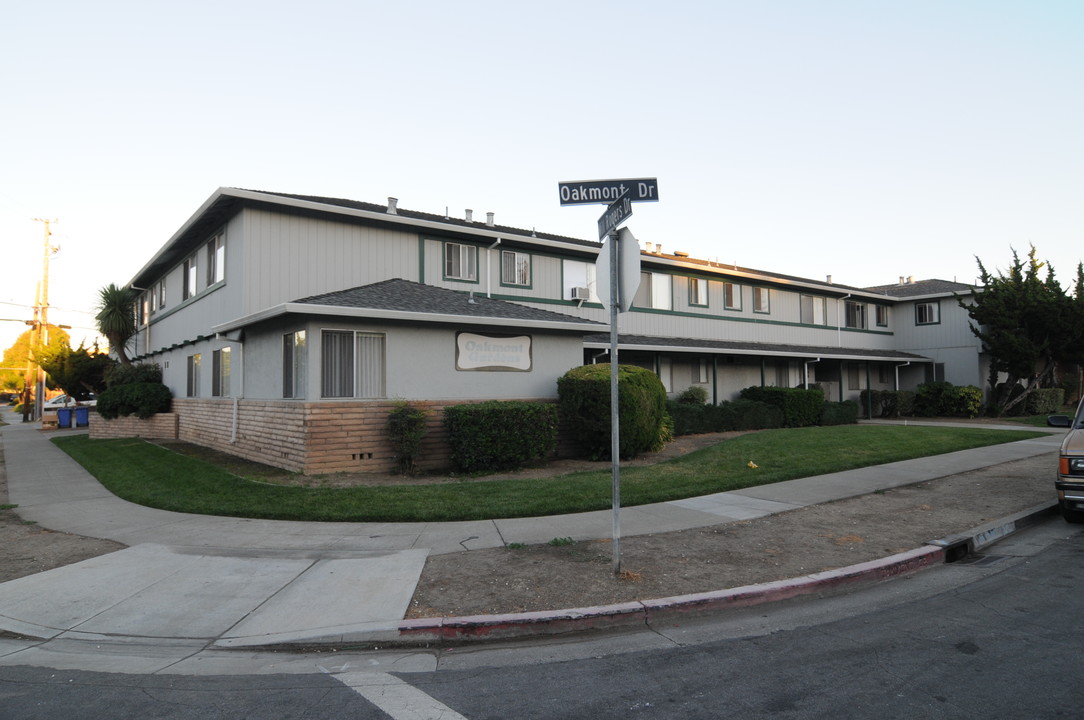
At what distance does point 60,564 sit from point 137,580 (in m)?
1.31

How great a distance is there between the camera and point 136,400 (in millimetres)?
21609

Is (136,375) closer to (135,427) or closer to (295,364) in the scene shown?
(135,427)

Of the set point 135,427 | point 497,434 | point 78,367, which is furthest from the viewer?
point 78,367

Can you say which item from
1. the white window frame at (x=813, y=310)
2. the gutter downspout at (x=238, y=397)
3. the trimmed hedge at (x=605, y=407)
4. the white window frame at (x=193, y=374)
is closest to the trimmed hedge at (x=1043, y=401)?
the white window frame at (x=813, y=310)

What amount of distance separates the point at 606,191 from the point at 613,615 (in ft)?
12.7

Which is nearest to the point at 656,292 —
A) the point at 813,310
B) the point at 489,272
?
the point at 489,272

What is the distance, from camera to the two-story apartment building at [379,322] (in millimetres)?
12633

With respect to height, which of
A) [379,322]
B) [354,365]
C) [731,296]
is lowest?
[354,365]

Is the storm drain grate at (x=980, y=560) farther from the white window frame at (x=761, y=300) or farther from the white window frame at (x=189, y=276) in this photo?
the white window frame at (x=761, y=300)

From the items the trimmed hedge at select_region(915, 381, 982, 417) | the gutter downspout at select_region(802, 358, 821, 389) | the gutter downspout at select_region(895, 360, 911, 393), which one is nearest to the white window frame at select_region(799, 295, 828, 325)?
the gutter downspout at select_region(802, 358, 821, 389)

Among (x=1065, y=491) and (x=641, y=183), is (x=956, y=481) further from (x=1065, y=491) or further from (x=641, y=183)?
(x=641, y=183)

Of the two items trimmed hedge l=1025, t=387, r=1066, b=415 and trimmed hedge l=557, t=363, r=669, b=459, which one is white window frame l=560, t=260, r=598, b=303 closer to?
trimmed hedge l=557, t=363, r=669, b=459

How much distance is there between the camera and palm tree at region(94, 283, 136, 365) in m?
25.8

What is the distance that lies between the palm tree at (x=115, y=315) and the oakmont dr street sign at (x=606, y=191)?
26045mm
